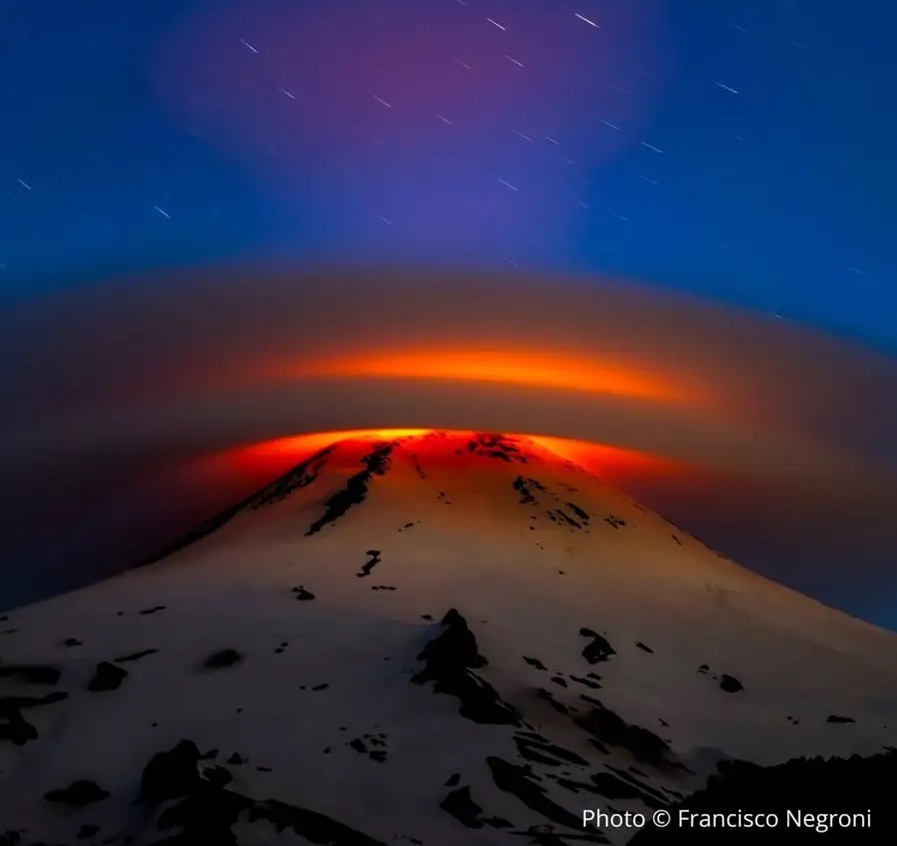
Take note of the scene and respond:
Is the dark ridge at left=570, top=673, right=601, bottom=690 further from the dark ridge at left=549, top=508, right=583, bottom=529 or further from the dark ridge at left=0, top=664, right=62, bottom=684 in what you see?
the dark ridge at left=549, top=508, right=583, bottom=529

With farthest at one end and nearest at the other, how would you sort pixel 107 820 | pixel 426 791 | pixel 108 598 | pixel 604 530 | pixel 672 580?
pixel 604 530 → pixel 672 580 → pixel 108 598 → pixel 426 791 → pixel 107 820

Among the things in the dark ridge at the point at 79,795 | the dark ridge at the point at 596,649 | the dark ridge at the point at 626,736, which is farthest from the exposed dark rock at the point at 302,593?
the dark ridge at the point at 79,795

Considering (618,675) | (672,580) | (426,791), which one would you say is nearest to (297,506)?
(672,580)

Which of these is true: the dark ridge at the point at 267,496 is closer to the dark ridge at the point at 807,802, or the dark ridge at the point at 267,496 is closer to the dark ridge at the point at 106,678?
the dark ridge at the point at 106,678

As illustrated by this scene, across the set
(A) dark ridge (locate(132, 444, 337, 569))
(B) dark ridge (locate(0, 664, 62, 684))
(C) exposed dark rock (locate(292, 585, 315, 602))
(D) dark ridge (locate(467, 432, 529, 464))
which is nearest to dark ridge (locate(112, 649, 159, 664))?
(B) dark ridge (locate(0, 664, 62, 684))

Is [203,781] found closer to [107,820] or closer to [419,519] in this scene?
[107,820]

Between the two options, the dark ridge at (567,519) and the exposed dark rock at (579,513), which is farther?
the exposed dark rock at (579,513)
